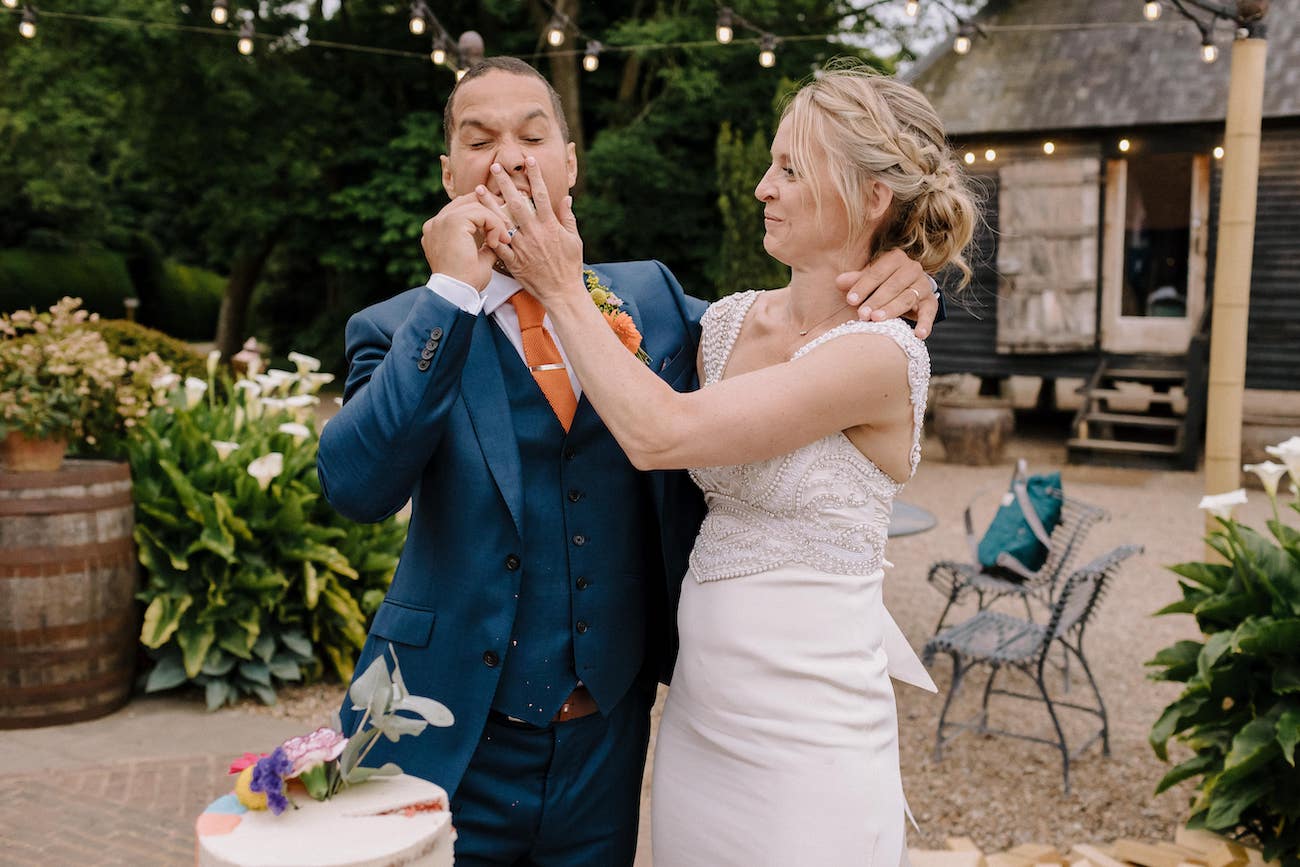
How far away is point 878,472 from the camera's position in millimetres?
2100

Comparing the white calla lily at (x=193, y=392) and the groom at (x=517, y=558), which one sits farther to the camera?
the white calla lily at (x=193, y=392)

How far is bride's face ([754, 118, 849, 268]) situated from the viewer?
2.05 meters

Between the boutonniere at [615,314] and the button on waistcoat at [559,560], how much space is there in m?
0.16

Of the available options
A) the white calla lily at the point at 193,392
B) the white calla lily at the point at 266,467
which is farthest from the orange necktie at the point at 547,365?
the white calla lily at the point at 193,392

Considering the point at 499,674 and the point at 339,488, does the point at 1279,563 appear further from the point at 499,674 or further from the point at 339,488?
the point at 339,488

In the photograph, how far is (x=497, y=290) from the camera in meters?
2.04

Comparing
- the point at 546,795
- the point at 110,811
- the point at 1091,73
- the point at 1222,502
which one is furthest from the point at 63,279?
the point at 546,795

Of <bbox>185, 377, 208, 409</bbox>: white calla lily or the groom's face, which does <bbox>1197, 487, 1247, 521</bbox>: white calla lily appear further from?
<bbox>185, 377, 208, 409</bbox>: white calla lily

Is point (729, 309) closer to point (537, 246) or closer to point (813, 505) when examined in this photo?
point (813, 505)

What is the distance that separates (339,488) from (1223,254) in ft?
16.1

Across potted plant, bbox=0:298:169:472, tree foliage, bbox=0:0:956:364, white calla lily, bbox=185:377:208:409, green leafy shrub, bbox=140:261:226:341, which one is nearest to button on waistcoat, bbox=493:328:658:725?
potted plant, bbox=0:298:169:472

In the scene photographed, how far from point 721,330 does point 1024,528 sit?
4368 millimetres

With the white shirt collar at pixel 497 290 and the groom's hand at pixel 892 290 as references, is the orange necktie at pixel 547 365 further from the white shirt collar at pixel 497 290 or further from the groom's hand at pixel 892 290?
the groom's hand at pixel 892 290

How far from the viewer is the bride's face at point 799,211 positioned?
2.05m
